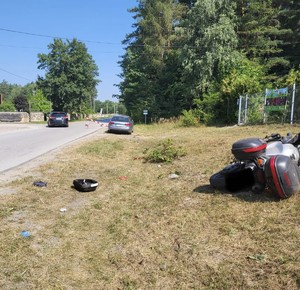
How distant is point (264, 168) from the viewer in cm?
481

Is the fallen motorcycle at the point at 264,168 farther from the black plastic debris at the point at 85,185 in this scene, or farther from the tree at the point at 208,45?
the tree at the point at 208,45

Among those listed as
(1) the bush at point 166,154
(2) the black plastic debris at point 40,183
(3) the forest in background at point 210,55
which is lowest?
(2) the black plastic debris at point 40,183

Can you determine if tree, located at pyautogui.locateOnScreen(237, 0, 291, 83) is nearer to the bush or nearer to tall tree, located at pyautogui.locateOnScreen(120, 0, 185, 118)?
tall tree, located at pyautogui.locateOnScreen(120, 0, 185, 118)

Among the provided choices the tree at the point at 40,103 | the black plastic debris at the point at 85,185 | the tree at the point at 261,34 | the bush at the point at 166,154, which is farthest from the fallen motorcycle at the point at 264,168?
the tree at the point at 40,103

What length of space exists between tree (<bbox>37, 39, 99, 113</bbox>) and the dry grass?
57.2m

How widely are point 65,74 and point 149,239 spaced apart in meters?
61.3

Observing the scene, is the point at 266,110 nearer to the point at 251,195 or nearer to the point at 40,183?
the point at 251,195

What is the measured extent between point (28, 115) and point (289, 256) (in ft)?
179

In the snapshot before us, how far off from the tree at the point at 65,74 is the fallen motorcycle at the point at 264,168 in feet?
192

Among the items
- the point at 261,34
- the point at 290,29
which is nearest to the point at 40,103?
the point at 261,34

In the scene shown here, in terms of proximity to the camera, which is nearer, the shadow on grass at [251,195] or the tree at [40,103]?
the shadow on grass at [251,195]

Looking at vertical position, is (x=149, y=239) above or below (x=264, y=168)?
below

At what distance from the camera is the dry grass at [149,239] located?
3295 millimetres

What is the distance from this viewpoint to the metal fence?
54.4 ft
